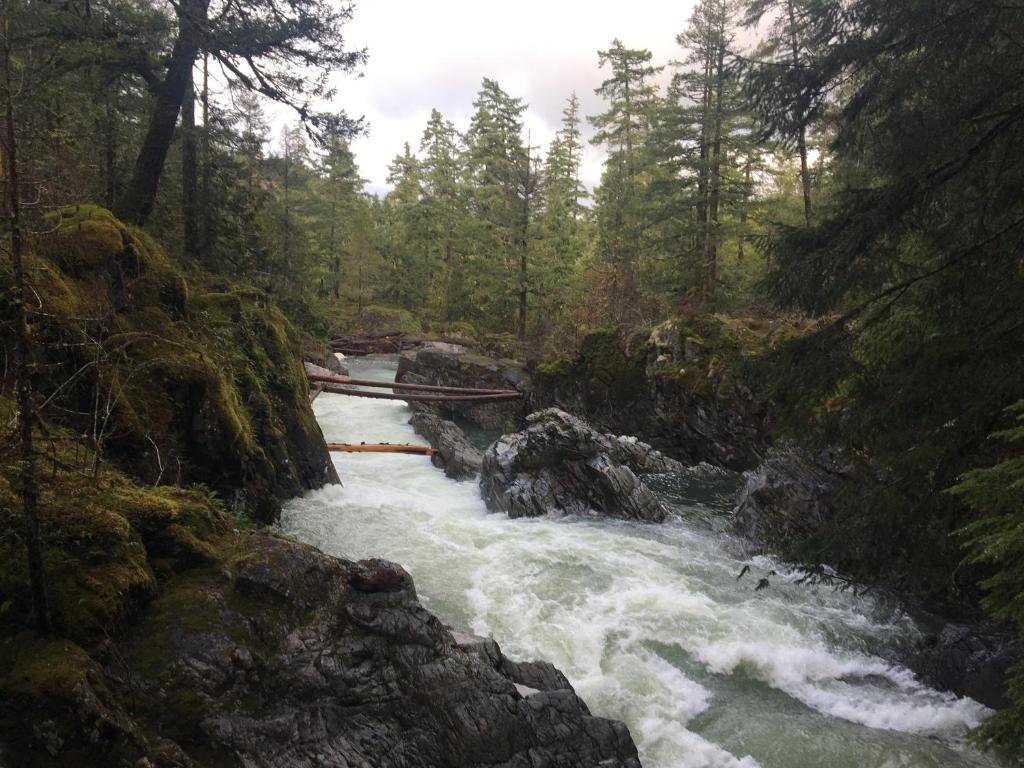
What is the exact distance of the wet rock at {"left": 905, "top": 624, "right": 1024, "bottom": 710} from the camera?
6.34m

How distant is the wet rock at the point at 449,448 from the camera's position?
48.3 feet

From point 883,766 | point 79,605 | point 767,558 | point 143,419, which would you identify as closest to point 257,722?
point 79,605

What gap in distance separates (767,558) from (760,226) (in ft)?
64.1

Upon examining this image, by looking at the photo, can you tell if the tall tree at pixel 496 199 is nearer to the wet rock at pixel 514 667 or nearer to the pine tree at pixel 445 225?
the pine tree at pixel 445 225

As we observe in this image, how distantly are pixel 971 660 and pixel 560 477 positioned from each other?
24.9 ft

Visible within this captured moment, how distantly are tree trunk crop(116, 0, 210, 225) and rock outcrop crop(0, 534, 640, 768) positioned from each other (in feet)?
28.2

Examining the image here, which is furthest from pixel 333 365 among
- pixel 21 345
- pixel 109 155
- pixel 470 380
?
pixel 21 345

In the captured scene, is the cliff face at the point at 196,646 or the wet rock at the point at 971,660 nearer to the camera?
the cliff face at the point at 196,646

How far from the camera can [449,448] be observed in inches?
618

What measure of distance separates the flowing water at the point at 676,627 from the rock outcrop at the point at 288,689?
157 cm

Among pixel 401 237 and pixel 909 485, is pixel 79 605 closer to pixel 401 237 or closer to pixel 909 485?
pixel 909 485

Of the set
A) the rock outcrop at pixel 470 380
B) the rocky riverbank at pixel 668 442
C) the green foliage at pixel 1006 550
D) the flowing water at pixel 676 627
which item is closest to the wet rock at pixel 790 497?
the rocky riverbank at pixel 668 442

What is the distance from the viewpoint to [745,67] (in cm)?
658

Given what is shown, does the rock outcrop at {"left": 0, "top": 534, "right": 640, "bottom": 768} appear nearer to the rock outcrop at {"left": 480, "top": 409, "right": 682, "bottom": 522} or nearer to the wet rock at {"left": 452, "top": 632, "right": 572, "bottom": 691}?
the wet rock at {"left": 452, "top": 632, "right": 572, "bottom": 691}
